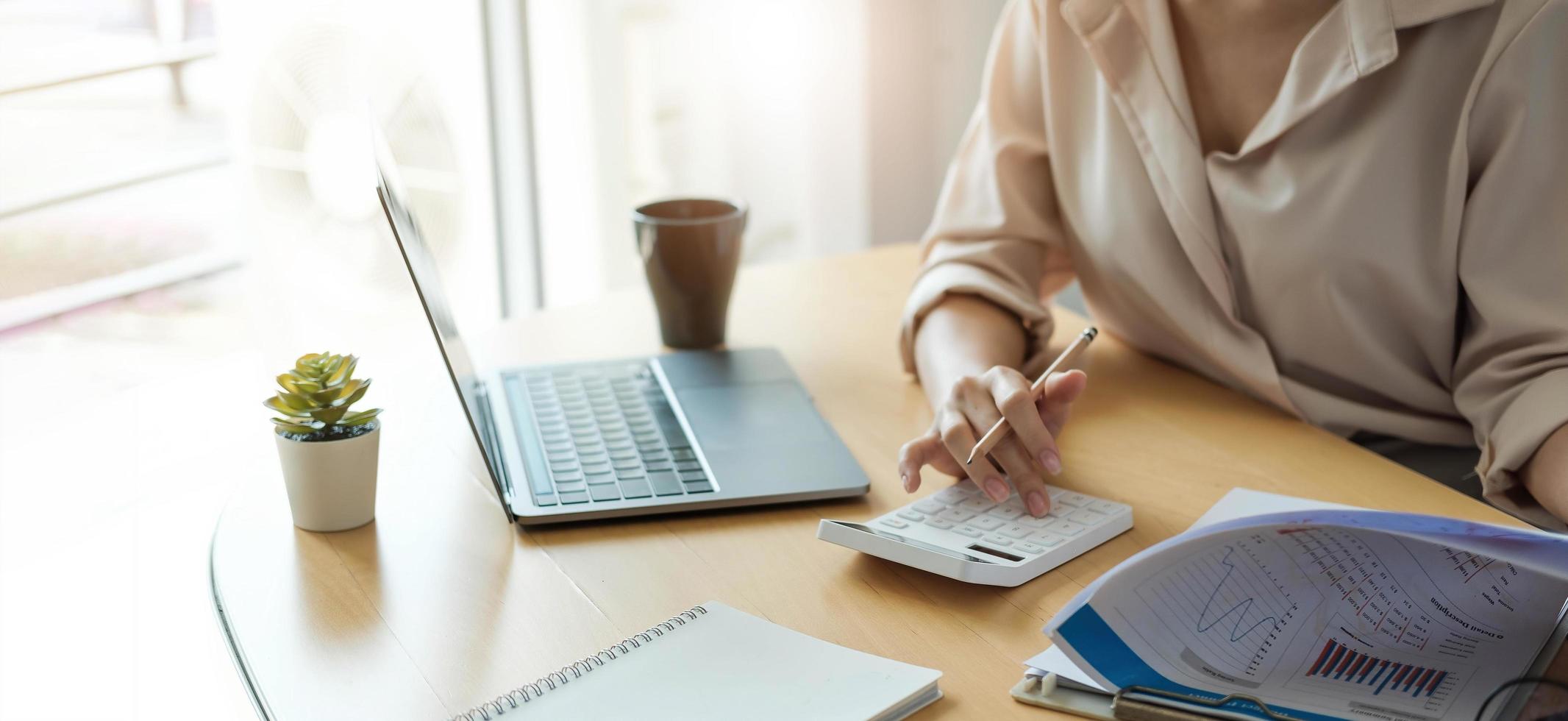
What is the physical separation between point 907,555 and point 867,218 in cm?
196

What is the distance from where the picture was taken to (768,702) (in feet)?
1.94

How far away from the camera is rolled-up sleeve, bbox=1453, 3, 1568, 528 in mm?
828

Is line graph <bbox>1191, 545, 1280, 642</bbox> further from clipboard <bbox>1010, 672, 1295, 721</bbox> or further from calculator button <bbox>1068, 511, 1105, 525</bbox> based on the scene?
calculator button <bbox>1068, 511, 1105, 525</bbox>

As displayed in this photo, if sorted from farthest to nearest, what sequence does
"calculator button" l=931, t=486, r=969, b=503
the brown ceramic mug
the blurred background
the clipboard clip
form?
the blurred background < the brown ceramic mug < "calculator button" l=931, t=486, r=969, b=503 < the clipboard clip

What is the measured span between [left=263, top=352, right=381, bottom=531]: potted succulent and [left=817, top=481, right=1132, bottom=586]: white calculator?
0.97 feet

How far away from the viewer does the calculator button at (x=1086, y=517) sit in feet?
2.57

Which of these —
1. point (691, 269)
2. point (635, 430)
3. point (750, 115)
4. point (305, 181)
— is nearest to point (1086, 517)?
point (635, 430)

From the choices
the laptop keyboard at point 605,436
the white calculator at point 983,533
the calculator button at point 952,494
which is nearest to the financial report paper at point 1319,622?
the white calculator at point 983,533

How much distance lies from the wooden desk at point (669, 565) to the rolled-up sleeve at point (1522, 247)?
58mm

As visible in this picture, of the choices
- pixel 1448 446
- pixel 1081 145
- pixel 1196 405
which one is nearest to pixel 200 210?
pixel 1081 145

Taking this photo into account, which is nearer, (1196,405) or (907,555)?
(907,555)

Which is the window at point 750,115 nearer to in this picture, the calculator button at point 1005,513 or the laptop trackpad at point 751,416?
the laptop trackpad at point 751,416

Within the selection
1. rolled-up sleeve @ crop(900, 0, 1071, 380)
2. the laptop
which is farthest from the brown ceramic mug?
rolled-up sleeve @ crop(900, 0, 1071, 380)

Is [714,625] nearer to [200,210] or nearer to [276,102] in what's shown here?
[276,102]
